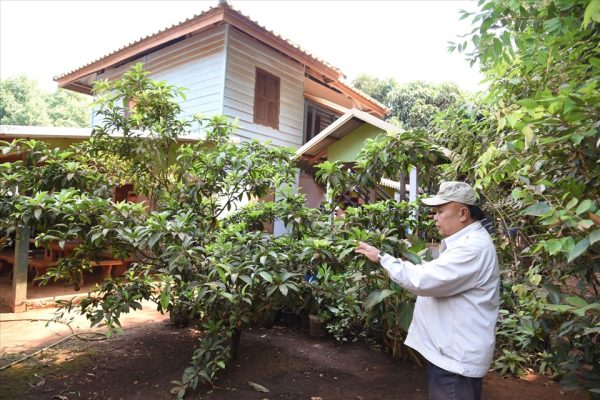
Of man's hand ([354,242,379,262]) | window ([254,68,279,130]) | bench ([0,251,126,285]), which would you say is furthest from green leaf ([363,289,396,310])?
window ([254,68,279,130])

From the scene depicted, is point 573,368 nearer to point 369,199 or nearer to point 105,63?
point 369,199

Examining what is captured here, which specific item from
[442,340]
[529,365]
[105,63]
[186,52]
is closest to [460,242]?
[442,340]

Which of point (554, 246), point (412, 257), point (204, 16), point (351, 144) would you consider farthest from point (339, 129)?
point (554, 246)

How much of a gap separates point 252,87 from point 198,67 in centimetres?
140

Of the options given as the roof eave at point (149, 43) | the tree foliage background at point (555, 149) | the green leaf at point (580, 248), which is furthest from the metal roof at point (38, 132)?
the green leaf at point (580, 248)

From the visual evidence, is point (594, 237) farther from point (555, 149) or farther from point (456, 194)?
point (555, 149)

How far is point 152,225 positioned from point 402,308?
6.86 ft

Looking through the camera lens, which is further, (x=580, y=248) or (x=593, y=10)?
(x=580, y=248)

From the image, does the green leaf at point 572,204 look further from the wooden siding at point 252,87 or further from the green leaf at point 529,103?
the wooden siding at point 252,87

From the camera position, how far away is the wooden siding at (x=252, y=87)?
923 centimetres

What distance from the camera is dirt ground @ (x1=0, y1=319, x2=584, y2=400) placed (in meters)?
3.46

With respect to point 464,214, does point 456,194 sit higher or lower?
higher

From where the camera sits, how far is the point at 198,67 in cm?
962

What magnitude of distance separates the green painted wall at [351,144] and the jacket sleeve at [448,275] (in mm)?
6534
